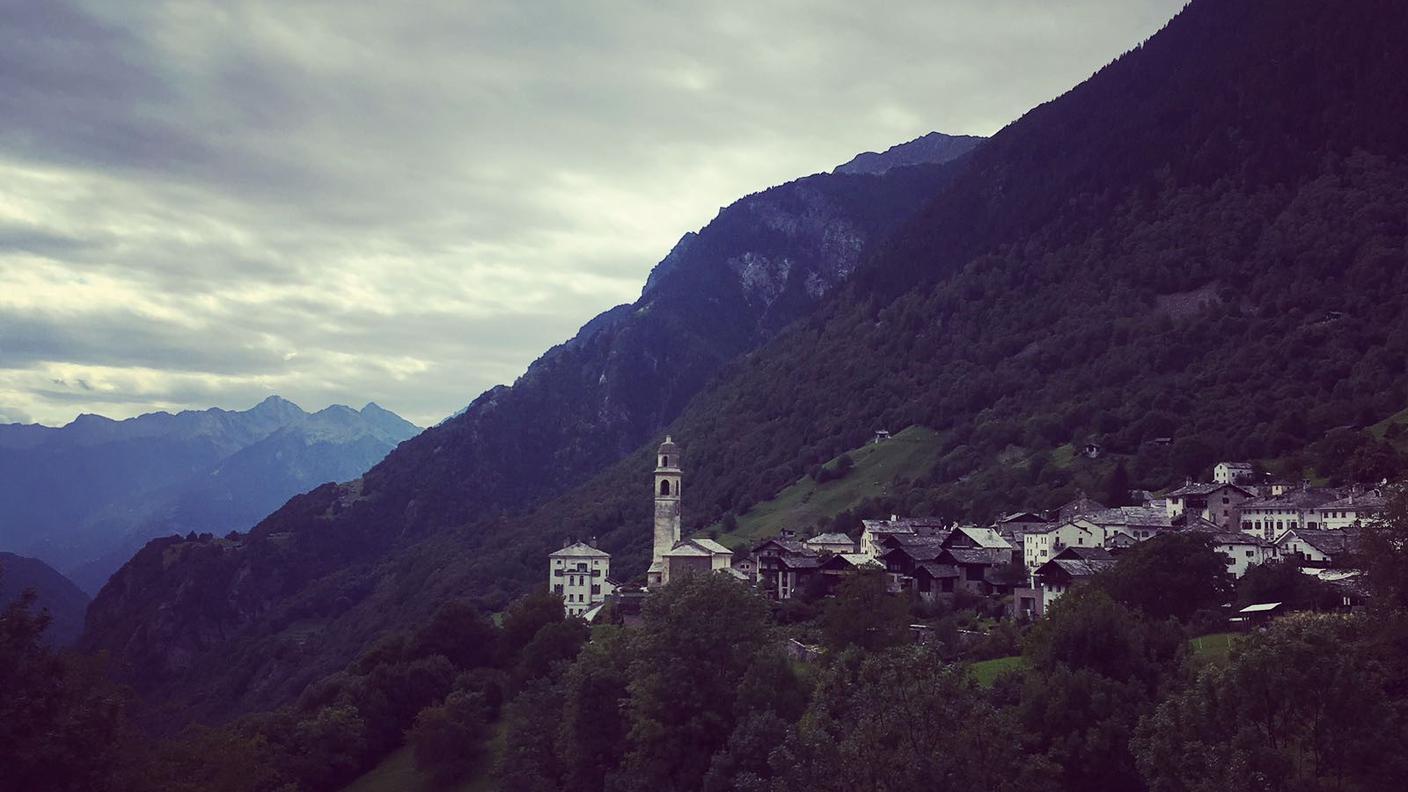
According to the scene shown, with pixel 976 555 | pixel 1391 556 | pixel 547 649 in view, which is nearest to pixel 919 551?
pixel 976 555

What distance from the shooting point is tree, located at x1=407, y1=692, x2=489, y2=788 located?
66250mm

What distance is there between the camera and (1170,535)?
59281 mm

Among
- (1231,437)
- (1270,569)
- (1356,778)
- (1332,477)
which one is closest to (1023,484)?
(1231,437)

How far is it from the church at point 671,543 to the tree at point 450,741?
1099 inches

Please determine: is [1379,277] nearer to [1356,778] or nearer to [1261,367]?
[1261,367]

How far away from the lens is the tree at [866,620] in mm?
54281

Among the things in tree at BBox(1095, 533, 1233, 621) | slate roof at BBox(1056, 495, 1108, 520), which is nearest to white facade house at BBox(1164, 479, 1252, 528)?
slate roof at BBox(1056, 495, 1108, 520)

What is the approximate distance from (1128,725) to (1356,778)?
7.36m

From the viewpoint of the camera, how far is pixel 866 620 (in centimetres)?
5494

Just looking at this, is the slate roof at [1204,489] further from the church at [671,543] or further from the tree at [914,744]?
the tree at [914,744]

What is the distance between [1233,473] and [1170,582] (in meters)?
54.7

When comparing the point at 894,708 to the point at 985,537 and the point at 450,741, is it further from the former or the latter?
the point at 985,537

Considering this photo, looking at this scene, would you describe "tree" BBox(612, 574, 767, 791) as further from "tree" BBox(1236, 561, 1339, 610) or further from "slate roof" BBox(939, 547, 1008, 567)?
"slate roof" BBox(939, 547, 1008, 567)

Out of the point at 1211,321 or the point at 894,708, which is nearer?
the point at 894,708
